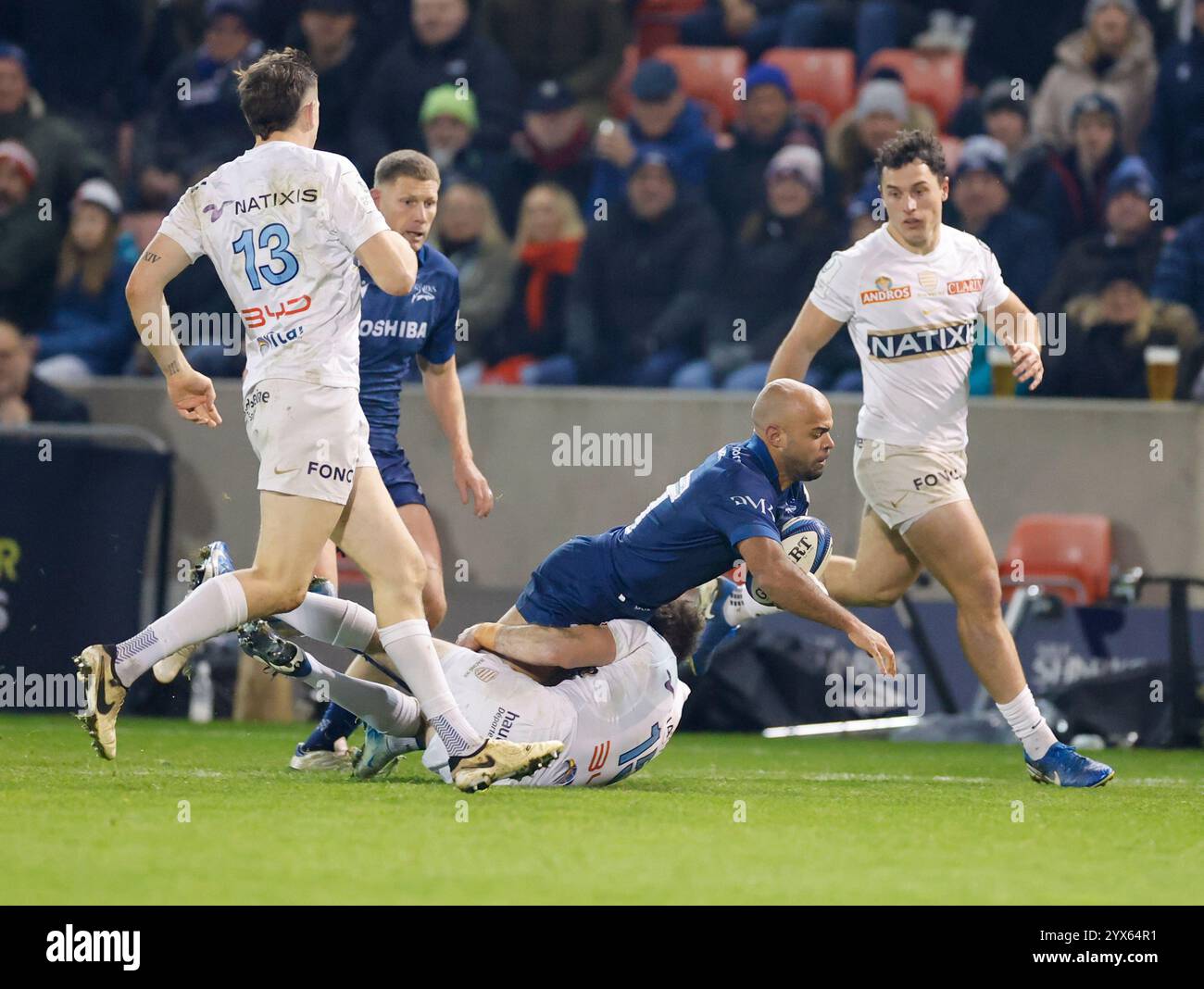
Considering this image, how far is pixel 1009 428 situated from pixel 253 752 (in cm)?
510

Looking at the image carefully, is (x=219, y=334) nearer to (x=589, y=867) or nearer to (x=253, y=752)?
(x=253, y=752)

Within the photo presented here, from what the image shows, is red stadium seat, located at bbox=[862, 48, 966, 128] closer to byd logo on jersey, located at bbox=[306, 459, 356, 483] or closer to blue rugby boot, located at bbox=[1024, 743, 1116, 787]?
blue rugby boot, located at bbox=[1024, 743, 1116, 787]

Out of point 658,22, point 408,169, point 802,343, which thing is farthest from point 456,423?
point 658,22

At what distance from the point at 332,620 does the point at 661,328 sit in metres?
5.92

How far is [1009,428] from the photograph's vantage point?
11766 millimetres

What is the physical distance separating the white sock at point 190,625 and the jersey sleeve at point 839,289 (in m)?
2.91

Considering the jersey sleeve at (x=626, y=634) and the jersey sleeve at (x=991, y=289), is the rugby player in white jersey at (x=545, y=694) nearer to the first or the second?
the jersey sleeve at (x=626, y=634)

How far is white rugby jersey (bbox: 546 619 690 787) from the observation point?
7066mm

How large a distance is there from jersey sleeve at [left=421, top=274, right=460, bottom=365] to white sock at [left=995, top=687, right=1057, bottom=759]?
106 inches

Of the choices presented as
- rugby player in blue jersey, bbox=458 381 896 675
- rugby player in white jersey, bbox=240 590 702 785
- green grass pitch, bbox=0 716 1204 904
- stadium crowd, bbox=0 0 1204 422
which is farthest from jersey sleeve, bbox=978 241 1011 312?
stadium crowd, bbox=0 0 1204 422

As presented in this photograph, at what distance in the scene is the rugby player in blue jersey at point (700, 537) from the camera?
280 inches

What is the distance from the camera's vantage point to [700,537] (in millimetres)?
7230

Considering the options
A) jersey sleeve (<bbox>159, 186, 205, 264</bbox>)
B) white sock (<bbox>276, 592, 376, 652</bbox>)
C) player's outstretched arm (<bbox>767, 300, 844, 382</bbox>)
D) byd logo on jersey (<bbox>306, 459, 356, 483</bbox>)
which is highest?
jersey sleeve (<bbox>159, 186, 205, 264</bbox>)

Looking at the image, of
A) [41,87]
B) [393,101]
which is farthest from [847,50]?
[41,87]
